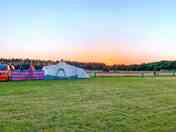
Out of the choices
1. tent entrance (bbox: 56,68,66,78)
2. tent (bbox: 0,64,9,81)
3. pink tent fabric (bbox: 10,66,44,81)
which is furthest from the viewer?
tent entrance (bbox: 56,68,66,78)

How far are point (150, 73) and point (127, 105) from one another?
1120 inches

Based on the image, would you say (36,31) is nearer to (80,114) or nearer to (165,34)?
(165,34)

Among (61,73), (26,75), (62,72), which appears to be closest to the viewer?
(26,75)

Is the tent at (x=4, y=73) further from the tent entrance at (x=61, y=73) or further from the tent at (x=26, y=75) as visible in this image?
the tent entrance at (x=61, y=73)

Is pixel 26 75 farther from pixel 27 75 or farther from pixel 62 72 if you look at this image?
pixel 62 72

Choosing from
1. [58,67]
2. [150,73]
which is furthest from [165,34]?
[150,73]

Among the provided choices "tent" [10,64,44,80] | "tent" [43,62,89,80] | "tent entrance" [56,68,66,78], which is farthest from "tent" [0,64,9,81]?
Result: "tent entrance" [56,68,66,78]

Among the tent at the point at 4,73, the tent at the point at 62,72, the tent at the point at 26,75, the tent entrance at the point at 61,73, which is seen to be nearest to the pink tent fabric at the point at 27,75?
the tent at the point at 26,75

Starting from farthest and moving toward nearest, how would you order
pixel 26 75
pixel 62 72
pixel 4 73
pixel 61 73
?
1. pixel 62 72
2. pixel 61 73
3. pixel 26 75
4. pixel 4 73

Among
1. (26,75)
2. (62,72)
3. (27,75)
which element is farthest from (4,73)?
(62,72)

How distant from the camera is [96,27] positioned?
24.1m

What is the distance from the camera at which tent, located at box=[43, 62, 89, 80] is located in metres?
27.0

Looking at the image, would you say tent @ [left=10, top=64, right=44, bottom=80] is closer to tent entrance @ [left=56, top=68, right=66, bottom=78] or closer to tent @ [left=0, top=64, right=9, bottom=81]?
tent @ [left=0, top=64, right=9, bottom=81]

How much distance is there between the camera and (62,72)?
1105 inches
